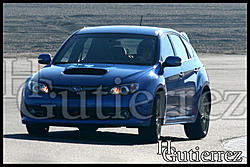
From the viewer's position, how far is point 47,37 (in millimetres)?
50844

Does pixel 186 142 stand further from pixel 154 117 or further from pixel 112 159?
pixel 112 159

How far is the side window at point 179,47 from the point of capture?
13.5m

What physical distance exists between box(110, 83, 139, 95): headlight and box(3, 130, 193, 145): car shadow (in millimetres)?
683

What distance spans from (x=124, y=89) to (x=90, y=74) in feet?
1.68

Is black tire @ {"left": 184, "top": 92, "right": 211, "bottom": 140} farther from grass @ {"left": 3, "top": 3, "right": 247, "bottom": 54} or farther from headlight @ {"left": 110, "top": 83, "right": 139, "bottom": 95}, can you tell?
grass @ {"left": 3, "top": 3, "right": 247, "bottom": 54}

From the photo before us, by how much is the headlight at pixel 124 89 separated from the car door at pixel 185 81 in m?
1.32

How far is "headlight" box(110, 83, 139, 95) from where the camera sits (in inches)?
450

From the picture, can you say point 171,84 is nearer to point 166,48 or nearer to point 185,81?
point 185,81

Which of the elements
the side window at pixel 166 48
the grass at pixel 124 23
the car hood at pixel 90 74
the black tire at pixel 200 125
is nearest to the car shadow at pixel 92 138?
the black tire at pixel 200 125

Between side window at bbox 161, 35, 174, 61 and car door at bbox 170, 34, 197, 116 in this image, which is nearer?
side window at bbox 161, 35, 174, 61

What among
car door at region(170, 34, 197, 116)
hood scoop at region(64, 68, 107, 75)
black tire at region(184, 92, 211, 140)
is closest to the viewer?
hood scoop at region(64, 68, 107, 75)

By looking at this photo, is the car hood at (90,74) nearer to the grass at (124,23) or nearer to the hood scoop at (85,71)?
the hood scoop at (85,71)

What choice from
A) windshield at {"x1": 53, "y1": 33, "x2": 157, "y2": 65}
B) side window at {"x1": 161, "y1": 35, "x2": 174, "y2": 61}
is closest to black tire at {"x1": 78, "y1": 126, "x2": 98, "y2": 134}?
windshield at {"x1": 53, "y1": 33, "x2": 157, "y2": 65}

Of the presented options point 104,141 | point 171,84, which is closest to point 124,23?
point 171,84
